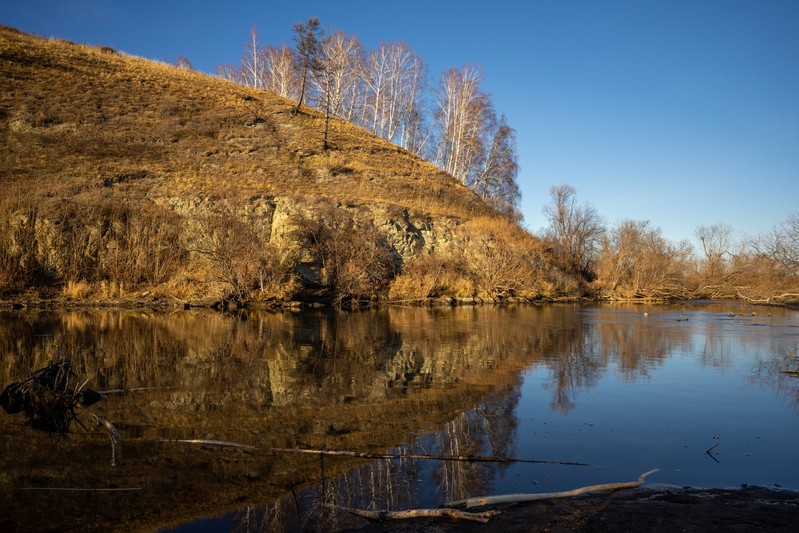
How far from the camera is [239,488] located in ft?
15.5

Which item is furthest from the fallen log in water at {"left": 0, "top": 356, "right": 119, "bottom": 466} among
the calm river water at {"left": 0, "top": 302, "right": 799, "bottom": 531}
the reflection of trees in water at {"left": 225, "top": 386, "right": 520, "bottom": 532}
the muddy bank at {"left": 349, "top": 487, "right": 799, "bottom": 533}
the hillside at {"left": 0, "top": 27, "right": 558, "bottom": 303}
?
the hillside at {"left": 0, "top": 27, "right": 558, "bottom": 303}

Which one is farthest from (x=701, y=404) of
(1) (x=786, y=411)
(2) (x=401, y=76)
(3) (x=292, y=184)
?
(2) (x=401, y=76)

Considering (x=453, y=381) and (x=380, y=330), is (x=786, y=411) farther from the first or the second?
(x=380, y=330)

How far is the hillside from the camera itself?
26.6 m

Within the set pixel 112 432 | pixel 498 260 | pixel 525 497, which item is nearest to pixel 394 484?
pixel 525 497

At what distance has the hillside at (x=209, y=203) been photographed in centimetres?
2656

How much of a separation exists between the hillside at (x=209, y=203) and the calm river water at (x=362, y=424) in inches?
525

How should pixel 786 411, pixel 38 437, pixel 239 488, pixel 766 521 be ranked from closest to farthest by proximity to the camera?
pixel 766 521
pixel 239 488
pixel 38 437
pixel 786 411

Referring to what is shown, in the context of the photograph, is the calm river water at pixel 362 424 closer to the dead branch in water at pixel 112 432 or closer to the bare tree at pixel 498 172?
the dead branch in water at pixel 112 432

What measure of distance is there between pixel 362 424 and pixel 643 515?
365cm

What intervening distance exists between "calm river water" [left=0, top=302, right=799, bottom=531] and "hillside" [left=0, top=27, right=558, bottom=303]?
525 inches

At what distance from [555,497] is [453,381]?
5.03 m

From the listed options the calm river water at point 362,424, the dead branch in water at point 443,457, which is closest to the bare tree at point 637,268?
the calm river water at point 362,424

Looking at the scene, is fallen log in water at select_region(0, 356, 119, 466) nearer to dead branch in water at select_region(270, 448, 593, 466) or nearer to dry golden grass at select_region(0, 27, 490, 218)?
dead branch in water at select_region(270, 448, 593, 466)
